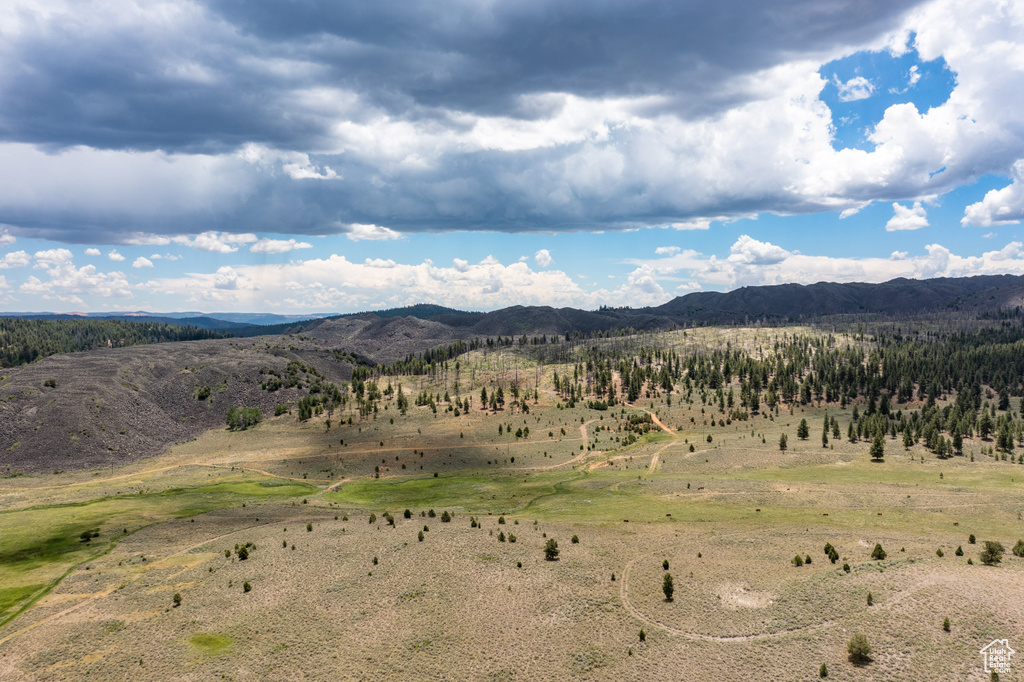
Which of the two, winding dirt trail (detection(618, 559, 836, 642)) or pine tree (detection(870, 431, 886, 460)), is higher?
winding dirt trail (detection(618, 559, 836, 642))

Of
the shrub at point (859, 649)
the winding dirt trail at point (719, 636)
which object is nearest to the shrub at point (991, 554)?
the winding dirt trail at point (719, 636)

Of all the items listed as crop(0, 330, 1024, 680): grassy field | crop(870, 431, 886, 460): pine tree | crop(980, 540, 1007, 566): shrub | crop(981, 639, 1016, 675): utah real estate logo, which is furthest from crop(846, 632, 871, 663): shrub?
crop(870, 431, 886, 460): pine tree

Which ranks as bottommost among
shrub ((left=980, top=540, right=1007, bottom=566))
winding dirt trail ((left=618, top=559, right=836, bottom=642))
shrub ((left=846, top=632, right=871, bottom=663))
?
winding dirt trail ((left=618, top=559, right=836, bottom=642))

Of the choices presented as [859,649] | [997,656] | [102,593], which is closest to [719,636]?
[859,649]

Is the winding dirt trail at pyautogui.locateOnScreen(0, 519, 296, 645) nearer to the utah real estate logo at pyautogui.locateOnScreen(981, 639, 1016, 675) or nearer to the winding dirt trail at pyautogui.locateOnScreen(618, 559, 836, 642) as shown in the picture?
the winding dirt trail at pyautogui.locateOnScreen(618, 559, 836, 642)

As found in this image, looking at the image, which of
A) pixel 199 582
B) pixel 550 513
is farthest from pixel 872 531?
pixel 199 582
